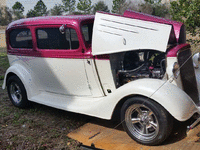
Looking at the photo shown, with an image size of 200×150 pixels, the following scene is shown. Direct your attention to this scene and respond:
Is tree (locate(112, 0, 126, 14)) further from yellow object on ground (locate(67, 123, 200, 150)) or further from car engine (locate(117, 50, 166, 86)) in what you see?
yellow object on ground (locate(67, 123, 200, 150))

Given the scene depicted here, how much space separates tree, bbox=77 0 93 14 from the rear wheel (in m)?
8.57

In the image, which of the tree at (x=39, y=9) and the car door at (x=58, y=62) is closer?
the car door at (x=58, y=62)

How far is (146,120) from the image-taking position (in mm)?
3008

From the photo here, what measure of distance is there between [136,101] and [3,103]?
355cm

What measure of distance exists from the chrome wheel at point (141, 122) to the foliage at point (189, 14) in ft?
10.4

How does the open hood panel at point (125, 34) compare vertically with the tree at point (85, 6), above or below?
below

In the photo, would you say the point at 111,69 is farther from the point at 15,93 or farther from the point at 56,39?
the point at 15,93

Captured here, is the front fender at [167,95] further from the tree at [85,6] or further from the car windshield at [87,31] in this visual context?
the tree at [85,6]

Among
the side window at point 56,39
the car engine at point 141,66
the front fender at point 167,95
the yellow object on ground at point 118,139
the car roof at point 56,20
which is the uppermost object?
the car roof at point 56,20

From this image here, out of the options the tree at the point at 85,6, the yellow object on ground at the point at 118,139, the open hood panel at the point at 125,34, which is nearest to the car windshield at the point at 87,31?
the open hood panel at the point at 125,34

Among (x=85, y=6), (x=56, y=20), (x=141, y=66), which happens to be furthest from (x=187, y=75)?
(x=85, y=6)

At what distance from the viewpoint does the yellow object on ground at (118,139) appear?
2904mm

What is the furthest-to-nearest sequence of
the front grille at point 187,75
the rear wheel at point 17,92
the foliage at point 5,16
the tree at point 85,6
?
the foliage at point 5,16, the tree at point 85,6, the rear wheel at point 17,92, the front grille at point 187,75

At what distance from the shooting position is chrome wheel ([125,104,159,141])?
296 centimetres
